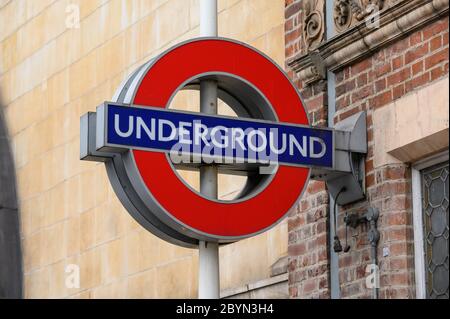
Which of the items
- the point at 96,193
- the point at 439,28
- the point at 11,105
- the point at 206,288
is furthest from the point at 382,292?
the point at 11,105

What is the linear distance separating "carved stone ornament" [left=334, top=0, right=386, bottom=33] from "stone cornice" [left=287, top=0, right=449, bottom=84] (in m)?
0.07

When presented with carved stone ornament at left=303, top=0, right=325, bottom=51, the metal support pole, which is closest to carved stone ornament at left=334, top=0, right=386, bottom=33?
carved stone ornament at left=303, top=0, right=325, bottom=51

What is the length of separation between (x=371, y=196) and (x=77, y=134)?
5.07m

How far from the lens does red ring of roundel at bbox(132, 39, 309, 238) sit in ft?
23.9

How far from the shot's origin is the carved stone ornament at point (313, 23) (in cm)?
859

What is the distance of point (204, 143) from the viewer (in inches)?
290

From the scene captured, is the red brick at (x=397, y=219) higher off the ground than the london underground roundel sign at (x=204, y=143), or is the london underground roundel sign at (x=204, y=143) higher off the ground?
the london underground roundel sign at (x=204, y=143)

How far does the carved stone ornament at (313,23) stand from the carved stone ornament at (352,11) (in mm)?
176

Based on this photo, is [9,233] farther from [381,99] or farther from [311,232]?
[381,99]

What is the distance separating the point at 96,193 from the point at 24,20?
2562 millimetres

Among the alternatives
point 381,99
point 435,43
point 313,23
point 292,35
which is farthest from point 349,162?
point 292,35

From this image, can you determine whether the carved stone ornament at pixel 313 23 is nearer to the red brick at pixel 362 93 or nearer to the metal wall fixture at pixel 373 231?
the red brick at pixel 362 93

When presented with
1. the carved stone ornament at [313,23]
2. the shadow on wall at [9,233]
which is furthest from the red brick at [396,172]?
the shadow on wall at [9,233]

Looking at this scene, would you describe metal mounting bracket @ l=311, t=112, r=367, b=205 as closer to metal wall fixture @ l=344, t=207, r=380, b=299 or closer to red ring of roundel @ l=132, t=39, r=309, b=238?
metal wall fixture @ l=344, t=207, r=380, b=299
